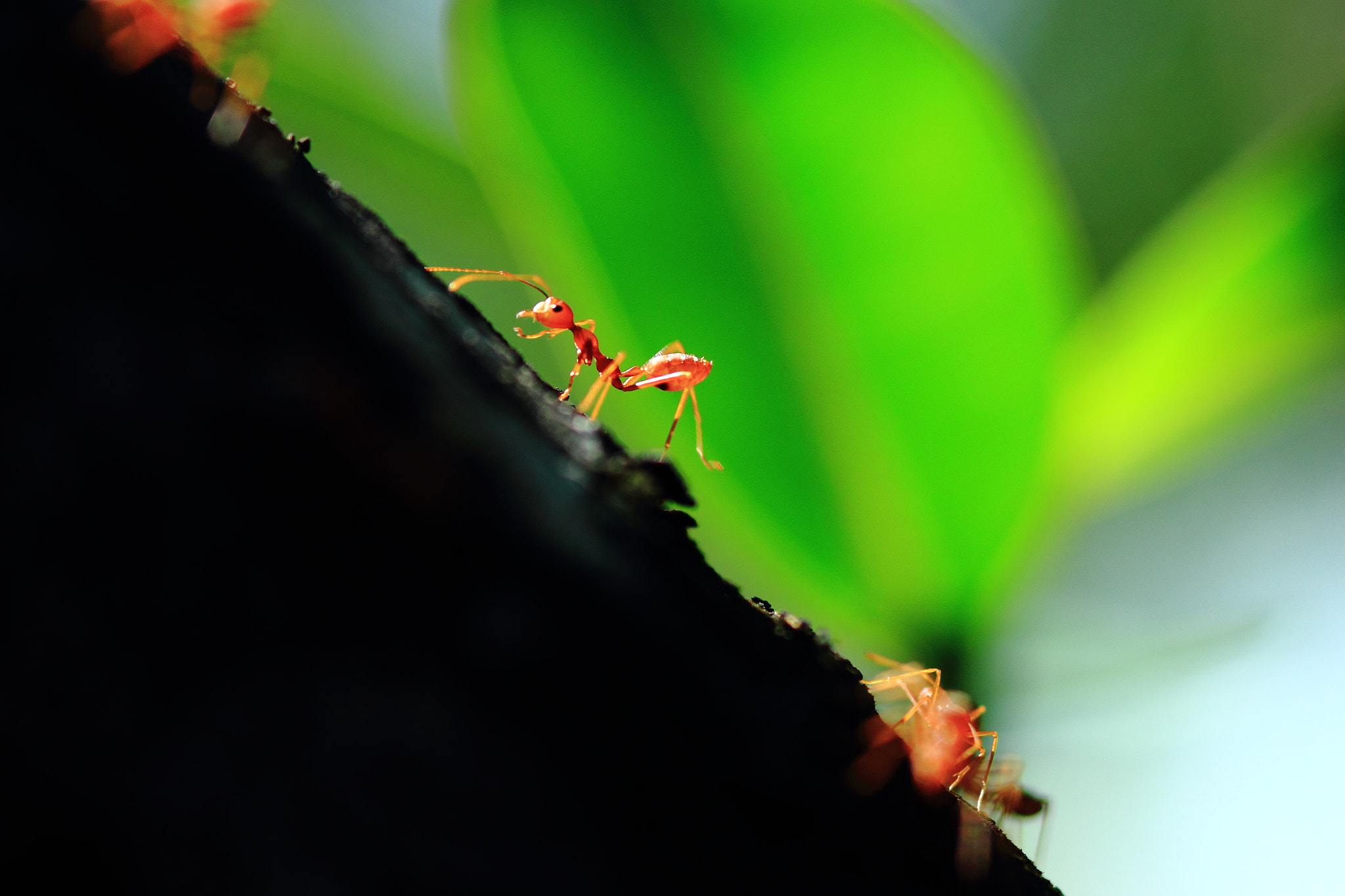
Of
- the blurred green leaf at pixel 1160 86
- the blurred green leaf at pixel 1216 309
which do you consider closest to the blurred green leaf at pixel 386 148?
the blurred green leaf at pixel 1216 309

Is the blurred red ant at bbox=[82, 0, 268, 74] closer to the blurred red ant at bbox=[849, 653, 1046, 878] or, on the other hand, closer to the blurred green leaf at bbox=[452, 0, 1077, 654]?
the blurred red ant at bbox=[849, 653, 1046, 878]

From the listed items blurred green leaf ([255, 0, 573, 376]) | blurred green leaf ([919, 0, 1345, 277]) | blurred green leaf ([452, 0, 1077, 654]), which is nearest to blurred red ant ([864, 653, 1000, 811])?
blurred green leaf ([452, 0, 1077, 654])

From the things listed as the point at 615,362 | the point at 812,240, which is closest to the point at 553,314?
the point at 615,362

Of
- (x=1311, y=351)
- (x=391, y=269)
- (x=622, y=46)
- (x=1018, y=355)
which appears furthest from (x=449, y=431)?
(x=1311, y=351)

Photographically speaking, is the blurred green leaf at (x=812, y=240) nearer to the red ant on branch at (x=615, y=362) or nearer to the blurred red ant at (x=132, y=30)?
the red ant on branch at (x=615, y=362)

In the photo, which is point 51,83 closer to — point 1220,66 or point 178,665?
point 178,665
